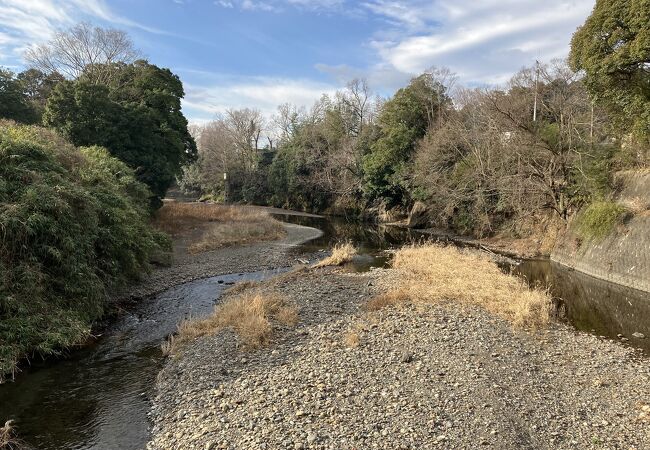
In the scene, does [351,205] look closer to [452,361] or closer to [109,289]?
[109,289]

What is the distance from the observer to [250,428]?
756 centimetres

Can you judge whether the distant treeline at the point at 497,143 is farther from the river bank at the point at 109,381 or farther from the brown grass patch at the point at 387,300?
the river bank at the point at 109,381

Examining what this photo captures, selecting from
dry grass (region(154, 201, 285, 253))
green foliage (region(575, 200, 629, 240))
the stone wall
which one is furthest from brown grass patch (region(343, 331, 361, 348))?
dry grass (region(154, 201, 285, 253))

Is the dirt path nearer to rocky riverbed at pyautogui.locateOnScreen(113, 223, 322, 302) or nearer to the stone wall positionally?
rocky riverbed at pyautogui.locateOnScreen(113, 223, 322, 302)

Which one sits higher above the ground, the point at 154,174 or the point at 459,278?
the point at 154,174

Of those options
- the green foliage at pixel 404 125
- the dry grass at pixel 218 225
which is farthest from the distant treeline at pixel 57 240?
the green foliage at pixel 404 125

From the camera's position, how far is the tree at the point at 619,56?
18156 mm

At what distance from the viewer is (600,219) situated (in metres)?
22.6

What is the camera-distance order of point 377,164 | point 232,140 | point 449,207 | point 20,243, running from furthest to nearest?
point 232,140
point 377,164
point 449,207
point 20,243

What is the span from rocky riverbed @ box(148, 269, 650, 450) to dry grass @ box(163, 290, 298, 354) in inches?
13.9

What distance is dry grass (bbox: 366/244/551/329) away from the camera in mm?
13912

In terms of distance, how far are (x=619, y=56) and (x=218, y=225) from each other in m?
28.8

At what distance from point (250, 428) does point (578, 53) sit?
23493 millimetres

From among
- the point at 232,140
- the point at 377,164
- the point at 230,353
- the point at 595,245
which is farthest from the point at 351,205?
the point at 230,353
